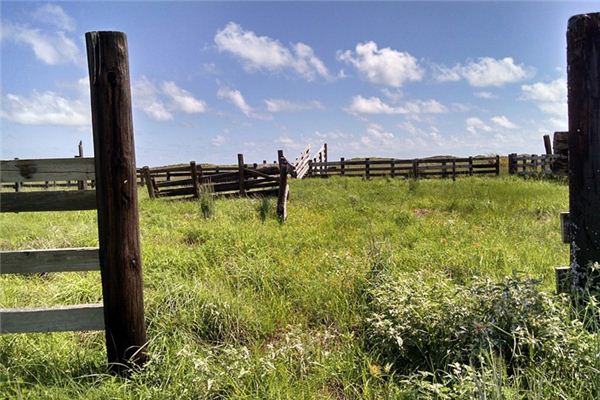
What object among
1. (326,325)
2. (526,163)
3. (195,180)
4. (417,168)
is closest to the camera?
(326,325)

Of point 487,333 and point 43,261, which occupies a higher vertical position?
point 43,261

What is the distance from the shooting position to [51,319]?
9.03 feet

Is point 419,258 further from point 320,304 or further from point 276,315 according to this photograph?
point 276,315

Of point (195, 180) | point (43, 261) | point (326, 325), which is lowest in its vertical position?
point (326, 325)

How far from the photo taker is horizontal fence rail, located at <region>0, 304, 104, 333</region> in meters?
2.75

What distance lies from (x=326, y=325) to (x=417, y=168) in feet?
74.5

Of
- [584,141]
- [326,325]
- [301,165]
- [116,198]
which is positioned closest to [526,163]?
[301,165]

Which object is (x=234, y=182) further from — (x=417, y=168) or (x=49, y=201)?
(x=417, y=168)

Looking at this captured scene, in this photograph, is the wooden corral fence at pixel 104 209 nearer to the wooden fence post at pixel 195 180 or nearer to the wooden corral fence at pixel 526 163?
the wooden fence post at pixel 195 180

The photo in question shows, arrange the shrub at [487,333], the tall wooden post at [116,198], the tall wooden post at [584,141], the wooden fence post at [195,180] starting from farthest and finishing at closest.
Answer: the wooden fence post at [195,180] < the tall wooden post at [584,141] < the tall wooden post at [116,198] < the shrub at [487,333]

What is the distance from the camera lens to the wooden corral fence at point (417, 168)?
80.6 feet

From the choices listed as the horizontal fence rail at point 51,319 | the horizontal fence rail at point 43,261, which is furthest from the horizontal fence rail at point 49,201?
the horizontal fence rail at point 51,319

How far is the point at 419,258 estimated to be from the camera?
526cm

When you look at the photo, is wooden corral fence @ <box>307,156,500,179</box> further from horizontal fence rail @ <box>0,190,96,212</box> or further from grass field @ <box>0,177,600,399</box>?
horizontal fence rail @ <box>0,190,96,212</box>
